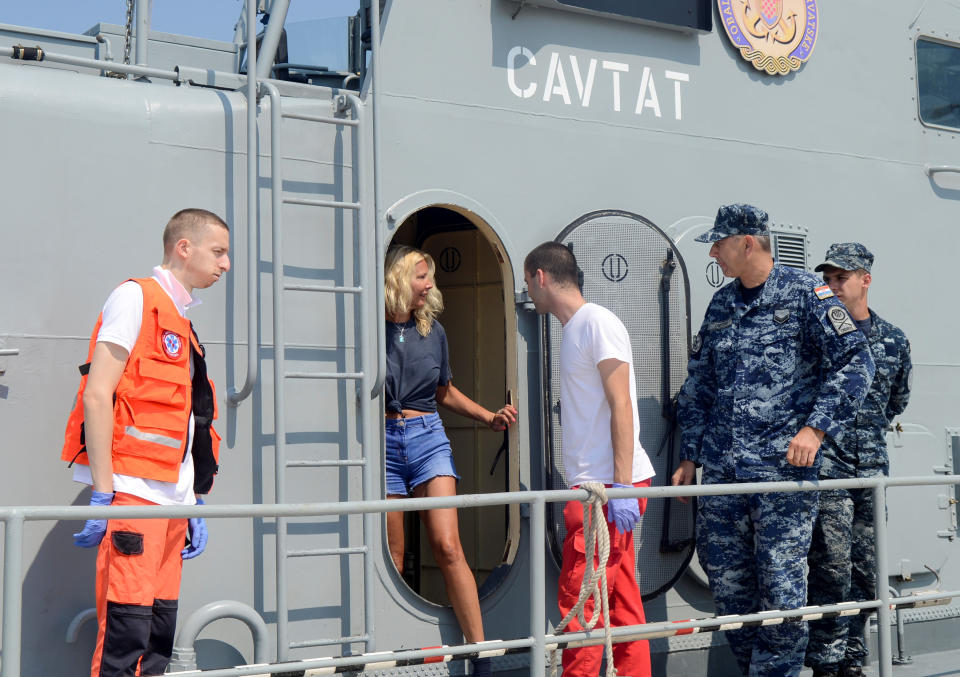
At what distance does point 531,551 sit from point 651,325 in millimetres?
1739

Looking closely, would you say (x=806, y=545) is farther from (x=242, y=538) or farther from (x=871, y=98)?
(x=871, y=98)

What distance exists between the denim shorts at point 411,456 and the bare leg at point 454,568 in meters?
0.06

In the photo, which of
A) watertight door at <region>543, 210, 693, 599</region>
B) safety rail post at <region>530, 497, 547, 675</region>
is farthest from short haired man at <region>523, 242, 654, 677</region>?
safety rail post at <region>530, 497, 547, 675</region>

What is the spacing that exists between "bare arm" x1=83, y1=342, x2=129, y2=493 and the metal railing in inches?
20.5

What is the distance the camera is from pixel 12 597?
8.54 feet

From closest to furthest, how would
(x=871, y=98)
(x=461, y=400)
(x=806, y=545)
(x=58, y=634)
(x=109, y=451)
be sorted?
(x=109, y=451), (x=58, y=634), (x=806, y=545), (x=461, y=400), (x=871, y=98)

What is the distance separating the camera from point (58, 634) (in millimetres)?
3678

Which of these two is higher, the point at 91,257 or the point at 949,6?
the point at 949,6

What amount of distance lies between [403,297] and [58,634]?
173cm

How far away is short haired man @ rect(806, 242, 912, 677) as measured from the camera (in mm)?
4496

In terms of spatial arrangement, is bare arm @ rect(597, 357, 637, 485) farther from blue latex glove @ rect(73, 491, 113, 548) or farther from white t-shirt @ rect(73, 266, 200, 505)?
blue latex glove @ rect(73, 491, 113, 548)

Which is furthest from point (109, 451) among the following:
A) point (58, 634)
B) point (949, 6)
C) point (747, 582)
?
point (949, 6)

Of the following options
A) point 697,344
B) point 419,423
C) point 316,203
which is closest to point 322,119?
point 316,203

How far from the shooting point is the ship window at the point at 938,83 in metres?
5.83
